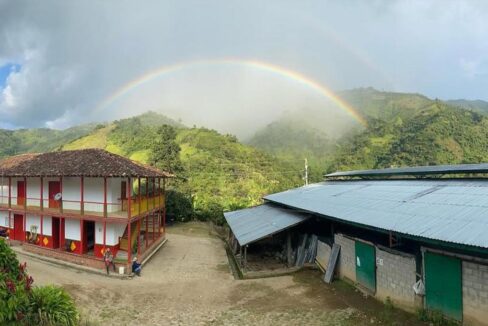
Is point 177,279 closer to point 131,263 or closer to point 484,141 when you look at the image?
point 131,263

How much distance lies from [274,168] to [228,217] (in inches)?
2029

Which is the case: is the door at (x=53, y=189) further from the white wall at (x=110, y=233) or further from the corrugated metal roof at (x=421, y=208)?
the corrugated metal roof at (x=421, y=208)

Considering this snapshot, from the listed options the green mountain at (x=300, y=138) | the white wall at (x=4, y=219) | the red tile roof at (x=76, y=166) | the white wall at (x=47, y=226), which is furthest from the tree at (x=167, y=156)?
the green mountain at (x=300, y=138)

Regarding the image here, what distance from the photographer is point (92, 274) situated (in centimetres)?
1775

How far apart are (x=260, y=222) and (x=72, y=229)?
1048cm

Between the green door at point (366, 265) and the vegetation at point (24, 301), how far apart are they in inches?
364

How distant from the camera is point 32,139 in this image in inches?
6048

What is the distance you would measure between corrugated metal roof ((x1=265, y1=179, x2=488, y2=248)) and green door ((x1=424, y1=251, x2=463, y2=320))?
0.90 meters

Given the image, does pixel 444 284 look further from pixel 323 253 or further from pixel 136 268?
pixel 136 268

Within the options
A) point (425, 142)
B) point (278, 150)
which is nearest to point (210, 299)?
point (425, 142)

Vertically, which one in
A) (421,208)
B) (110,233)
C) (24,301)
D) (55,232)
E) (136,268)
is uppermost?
(421,208)

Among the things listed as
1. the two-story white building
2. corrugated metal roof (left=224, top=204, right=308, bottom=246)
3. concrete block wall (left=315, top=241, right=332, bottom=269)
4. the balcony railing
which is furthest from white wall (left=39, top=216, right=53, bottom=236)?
concrete block wall (left=315, top=241, right=332, bottom=269)

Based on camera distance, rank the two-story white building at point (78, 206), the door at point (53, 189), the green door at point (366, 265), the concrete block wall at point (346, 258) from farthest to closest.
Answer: the door at point (53, 189) < the two-story white building at point (78, 206) < the concrete block wall at point (346, 258) < the green door at point (366, 265)

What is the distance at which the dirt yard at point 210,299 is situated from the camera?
456 inches
